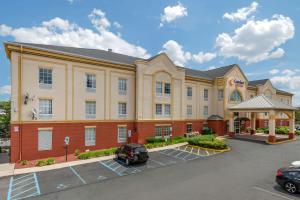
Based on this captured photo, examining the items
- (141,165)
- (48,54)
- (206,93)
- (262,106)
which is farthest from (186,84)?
(48,54)

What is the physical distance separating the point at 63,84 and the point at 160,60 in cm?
1358

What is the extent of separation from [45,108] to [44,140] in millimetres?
3381

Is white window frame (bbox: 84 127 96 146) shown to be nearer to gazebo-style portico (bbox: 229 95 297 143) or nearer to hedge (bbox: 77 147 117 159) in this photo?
hedge (bbox: 77 147 117 159)

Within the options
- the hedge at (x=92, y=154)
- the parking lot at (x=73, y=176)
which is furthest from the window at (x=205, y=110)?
the hedge at (x=92, y=154)

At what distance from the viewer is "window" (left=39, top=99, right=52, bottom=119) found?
19883mm

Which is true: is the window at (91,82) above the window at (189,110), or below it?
above

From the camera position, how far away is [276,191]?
448 inches

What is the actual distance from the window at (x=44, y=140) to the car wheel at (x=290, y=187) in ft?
68.3

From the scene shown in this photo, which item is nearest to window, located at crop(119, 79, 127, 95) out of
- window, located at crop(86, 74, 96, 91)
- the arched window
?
window, located at crop(86, 74, 96, 91)

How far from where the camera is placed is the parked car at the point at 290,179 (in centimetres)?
1085

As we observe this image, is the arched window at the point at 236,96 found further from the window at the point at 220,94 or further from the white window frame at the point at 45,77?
the white window frame at the point at 45,77

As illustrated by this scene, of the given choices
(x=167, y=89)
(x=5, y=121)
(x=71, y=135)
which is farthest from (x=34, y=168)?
(x=5, y=121)

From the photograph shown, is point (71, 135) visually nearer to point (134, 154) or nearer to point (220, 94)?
point (134, 154)

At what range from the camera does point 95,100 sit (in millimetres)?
23203
